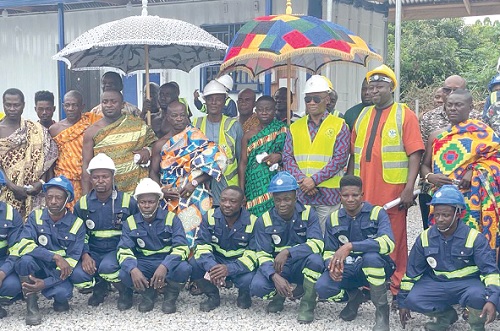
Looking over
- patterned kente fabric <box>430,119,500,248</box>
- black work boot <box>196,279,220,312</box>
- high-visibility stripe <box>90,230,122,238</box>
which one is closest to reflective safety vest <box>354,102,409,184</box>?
patterned kente fabric <box>430,119,500,248</box>

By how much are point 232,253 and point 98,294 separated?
115 centimetres

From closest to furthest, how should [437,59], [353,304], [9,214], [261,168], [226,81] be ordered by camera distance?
[353,304], [9,214], [261,168], [226,81], [437,59]

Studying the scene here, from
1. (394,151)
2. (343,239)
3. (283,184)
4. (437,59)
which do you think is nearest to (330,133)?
(394,151)

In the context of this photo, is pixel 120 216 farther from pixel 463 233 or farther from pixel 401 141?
pixel 463 233

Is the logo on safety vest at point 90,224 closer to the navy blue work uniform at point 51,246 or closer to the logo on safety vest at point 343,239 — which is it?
the navy blue work uniform at point 51,246

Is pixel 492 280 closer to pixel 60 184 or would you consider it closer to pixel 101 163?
pixel 101 163

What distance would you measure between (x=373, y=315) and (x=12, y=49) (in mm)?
10459

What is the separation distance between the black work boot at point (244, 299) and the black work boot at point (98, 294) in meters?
1.12

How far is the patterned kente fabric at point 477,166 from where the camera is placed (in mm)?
5094

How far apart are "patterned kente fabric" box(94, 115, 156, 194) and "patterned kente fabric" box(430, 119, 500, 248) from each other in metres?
2.53

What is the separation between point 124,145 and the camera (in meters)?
5.96

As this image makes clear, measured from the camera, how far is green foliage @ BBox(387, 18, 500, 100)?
1814 centimetres

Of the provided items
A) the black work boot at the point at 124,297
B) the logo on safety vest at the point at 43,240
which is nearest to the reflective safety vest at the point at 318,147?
the black work boot at the point at 124,297

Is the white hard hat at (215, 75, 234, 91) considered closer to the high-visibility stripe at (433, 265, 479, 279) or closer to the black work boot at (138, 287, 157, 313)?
the black work boot at (138, 287, 157, 313)
